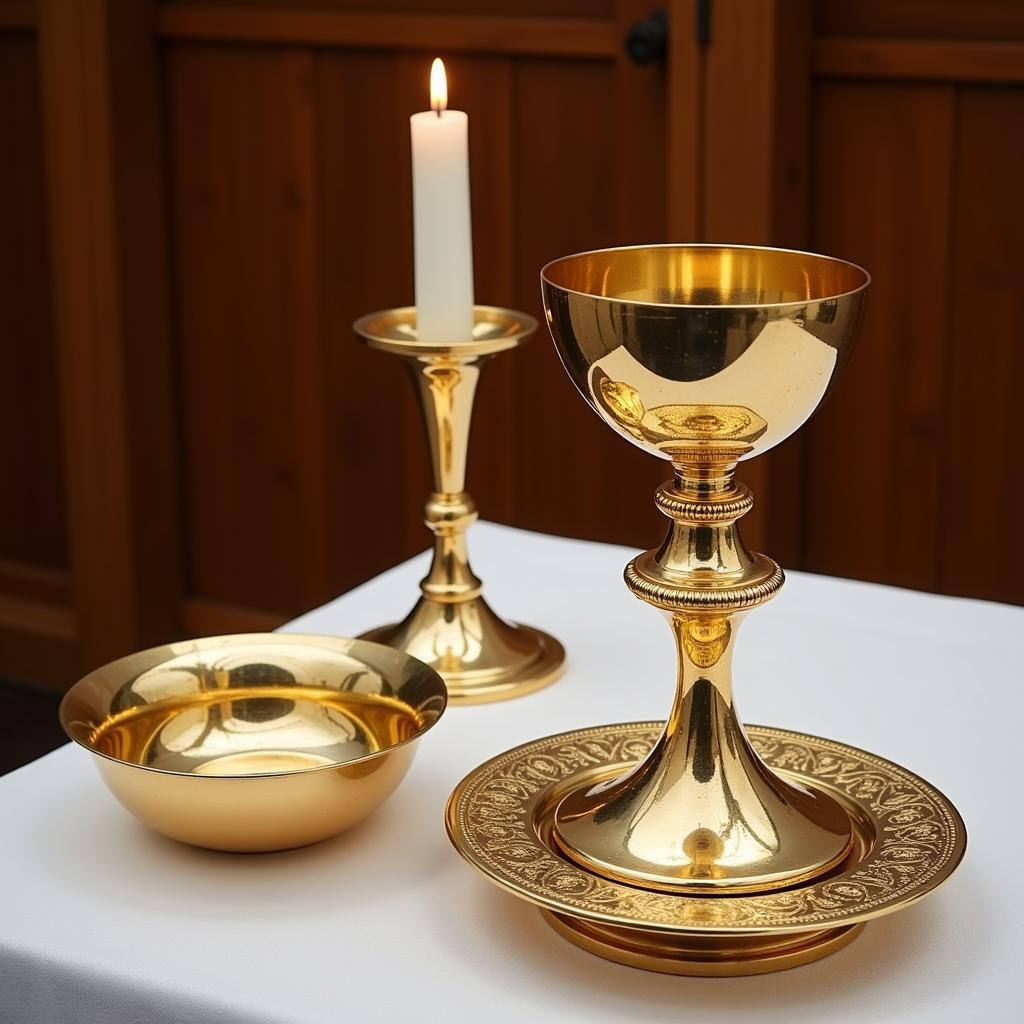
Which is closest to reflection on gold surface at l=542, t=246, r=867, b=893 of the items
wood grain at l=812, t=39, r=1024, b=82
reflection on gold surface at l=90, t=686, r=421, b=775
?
reflection on gold surface at l=90, t=686, r=421, b=775

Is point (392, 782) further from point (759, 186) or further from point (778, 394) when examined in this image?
point (759, 186)

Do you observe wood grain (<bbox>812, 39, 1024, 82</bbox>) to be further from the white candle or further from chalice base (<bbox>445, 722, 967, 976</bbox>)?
chalice base (<bbox>445, 722, 967, 976</bbox>)

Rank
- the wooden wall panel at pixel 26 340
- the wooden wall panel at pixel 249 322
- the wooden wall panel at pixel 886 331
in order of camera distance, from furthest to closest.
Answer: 1. the wooden wall panel at pixel 26 340
2. the wooden wall panel at pixel 249 322
3. the wooden wall panel at pixel 886 331

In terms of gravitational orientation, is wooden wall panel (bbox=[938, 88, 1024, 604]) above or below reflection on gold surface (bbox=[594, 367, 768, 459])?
below

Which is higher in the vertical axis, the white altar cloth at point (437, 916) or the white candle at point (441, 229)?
the white candle at point (441, 229)

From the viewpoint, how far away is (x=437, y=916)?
24.8 inches

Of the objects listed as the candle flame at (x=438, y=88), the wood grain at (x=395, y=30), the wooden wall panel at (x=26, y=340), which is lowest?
the wooden wall panel at (x=26, y=340)

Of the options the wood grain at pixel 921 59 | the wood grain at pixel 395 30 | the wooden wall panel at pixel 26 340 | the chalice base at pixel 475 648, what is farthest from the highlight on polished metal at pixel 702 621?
the wooden wall panel at pixel 26 340

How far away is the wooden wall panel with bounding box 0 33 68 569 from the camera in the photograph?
2.26 meters

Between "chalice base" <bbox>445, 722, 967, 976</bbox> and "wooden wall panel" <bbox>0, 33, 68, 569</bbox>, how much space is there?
181 cm

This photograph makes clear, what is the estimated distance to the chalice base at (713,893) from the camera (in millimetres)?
563

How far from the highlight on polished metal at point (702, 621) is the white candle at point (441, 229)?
21 centimetres

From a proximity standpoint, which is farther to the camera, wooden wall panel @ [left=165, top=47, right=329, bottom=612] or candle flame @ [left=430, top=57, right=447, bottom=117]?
wooden wall panel @ [left=165, top=47, right=329, bottom=612]

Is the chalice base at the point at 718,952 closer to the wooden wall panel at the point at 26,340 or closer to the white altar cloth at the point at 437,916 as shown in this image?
the white altar cloth at the point at 437,916
